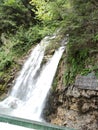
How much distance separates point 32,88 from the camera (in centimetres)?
1037

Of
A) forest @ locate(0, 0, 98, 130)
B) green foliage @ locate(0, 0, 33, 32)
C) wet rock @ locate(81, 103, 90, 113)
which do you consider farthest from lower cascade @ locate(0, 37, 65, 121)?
green foliage @ locate(0, 0, 33, 32)

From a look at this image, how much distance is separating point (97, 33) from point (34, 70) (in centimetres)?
389

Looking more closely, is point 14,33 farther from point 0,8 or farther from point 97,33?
point 97,33

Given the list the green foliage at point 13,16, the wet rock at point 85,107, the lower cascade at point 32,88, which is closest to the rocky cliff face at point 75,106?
the wet rock at point 85,107

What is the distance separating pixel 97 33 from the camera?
8008 mm

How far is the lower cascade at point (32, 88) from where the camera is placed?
9250mm

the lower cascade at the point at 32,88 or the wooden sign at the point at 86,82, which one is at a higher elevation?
the wooden sign at the point at 86,82

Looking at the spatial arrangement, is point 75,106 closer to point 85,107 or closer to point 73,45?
point 85,107

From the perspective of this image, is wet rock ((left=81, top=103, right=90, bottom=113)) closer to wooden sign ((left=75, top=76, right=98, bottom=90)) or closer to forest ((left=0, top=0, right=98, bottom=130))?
forest ((left=0, top=0, right=98, bottom=130))

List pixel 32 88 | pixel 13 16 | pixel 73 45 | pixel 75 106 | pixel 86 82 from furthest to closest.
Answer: pixel 13 16
pixel 32 88
pixel 73 45
pixel 75 106
pixel 86 82

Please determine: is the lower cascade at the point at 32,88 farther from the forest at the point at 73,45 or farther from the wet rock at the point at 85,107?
the wet rock at the point at 85,107

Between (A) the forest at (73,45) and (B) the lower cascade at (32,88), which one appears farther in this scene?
(B) the lower cascade at (32,88)

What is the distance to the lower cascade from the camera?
9.25 metres

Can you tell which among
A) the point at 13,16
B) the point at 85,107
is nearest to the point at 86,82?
the point at 85,107
